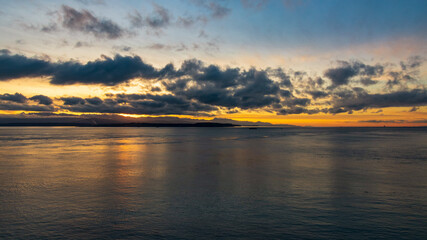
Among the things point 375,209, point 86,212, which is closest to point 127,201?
point 86,212

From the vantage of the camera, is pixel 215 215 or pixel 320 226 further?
pixel 215 215

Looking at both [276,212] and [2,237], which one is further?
[276,212]

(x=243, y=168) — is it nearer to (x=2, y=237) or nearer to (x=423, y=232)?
(x=423, y=232)

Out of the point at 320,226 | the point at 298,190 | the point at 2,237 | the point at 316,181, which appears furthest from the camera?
the point at 316,181

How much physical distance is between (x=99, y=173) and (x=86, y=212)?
12172 mm

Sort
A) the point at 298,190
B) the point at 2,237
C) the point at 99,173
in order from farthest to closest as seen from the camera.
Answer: the point at 99,173
the point at 298,190
the point at 2,237

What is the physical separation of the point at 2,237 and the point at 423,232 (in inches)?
629

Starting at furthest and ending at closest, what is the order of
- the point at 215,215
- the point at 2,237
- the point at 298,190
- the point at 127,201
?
1. the point at 298,190
2. the point at 127,201
3. the point at 215,215
4. the point at 2,237

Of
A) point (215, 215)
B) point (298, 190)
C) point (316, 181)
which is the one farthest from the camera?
point (316, 181)

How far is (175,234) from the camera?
37.6 ft

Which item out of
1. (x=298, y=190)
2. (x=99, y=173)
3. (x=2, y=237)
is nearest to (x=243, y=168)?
(x=298, y=190)

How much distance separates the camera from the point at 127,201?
53.2ft

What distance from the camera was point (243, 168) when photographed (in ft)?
94.9

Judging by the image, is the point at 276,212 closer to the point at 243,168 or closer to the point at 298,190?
the point at 298,190
